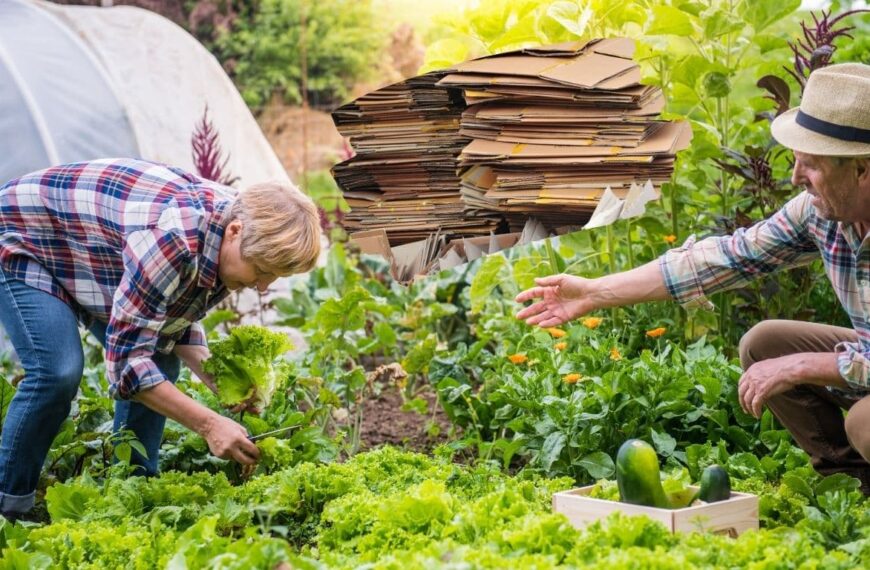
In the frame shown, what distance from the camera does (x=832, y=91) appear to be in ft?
9.01

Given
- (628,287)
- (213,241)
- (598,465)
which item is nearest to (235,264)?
(213,241)

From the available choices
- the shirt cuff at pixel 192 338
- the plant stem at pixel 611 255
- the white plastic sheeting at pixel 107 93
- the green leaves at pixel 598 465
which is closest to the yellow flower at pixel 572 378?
the green leaves at pixel 598 465

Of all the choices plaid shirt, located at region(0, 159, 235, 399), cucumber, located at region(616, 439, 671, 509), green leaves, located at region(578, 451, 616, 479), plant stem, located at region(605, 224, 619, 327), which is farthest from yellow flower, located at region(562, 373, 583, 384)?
plaid shirt, located at region(0, 159, 235, 399)

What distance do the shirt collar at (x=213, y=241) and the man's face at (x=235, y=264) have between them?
19 mm

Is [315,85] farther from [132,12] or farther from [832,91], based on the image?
[832,91]

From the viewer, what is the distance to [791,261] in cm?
320

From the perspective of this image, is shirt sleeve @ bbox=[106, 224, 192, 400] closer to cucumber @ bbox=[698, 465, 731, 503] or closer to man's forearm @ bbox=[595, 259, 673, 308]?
man's forearm @ bbox=[595, 259, 673, 308]

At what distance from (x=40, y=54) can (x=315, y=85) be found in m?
11.0

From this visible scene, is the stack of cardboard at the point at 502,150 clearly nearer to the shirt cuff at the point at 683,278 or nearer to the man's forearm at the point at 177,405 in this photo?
the shirt cuff at the point at 683,278

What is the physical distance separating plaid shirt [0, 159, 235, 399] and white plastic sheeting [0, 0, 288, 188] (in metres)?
2.67

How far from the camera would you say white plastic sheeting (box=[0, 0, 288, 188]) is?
600 cm

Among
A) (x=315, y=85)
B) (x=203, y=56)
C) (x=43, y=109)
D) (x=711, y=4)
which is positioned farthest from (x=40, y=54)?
(x=315, y=85)

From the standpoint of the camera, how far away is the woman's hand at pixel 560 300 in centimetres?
325

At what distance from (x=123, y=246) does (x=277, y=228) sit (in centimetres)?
54
